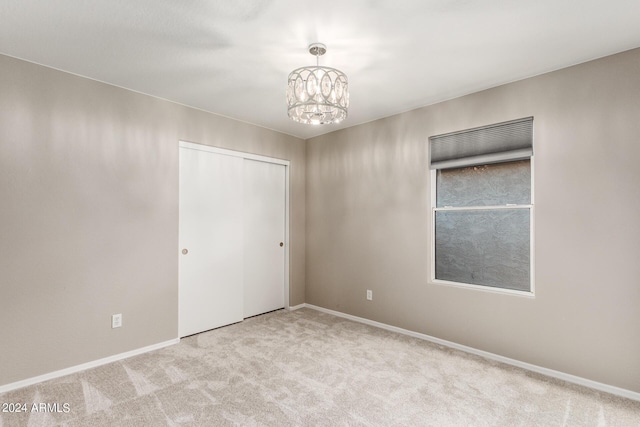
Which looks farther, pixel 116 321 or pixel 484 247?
pixel 484 247

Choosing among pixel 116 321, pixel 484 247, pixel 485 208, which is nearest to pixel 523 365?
pixel 484 247

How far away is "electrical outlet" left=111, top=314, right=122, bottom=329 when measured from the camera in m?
2.96

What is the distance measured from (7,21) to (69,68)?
25.9 inches

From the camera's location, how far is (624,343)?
2.37 meters

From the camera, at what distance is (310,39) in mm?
2230

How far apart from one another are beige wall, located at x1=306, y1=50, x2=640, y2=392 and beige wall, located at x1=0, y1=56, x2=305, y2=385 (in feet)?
7.92

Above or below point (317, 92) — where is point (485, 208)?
below

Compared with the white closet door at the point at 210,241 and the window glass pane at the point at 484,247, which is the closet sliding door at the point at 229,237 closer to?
the white closet door at the point at 210,241

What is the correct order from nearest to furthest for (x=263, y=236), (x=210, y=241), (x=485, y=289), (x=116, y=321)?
1. (x=116, y=321)
2. (x=485, y=289)
3. (x=210, y=241)
4. (x=263, y=236)

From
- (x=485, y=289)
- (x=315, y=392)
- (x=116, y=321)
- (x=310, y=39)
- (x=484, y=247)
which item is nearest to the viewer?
(x=310, y=39)

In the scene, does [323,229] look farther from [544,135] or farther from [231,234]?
[544,135]

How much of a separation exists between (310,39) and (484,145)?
1.94 meters

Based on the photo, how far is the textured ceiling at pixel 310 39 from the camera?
1.91 meters

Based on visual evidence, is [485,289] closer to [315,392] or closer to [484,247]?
[484,247]
